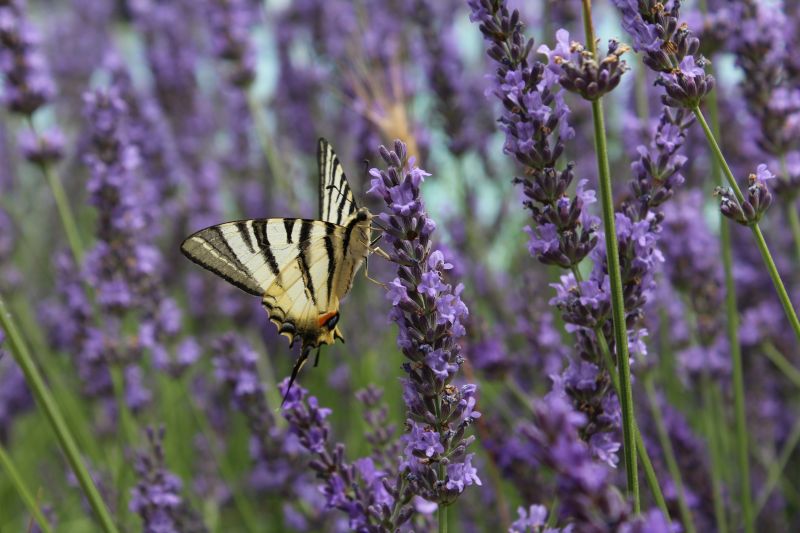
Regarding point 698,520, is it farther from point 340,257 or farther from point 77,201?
point 77,201

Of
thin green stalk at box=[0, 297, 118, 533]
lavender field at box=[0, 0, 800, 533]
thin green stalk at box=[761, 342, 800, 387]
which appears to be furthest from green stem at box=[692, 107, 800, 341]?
thin green stalk at box=[761, 342, 800, 387]

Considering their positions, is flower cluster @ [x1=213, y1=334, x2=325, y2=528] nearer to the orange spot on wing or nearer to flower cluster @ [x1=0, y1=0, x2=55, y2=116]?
the orange spot on wing

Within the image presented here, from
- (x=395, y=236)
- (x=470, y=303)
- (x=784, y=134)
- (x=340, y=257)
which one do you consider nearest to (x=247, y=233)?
(x=340, y=257)

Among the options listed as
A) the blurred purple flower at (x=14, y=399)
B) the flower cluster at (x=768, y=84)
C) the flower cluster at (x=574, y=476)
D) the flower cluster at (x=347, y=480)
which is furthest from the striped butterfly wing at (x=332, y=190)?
the blurred purple flower at (x=14, y=399)

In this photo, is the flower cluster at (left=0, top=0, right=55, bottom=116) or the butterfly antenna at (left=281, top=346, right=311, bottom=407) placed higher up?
the flower cluster at (left=0, top=0, right=55, bottom=116)

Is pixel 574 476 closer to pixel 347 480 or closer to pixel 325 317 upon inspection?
pixel 347 480

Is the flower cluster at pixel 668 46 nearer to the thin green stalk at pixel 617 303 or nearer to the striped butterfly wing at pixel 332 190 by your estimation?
the thin green stalk at pixel 617 303
